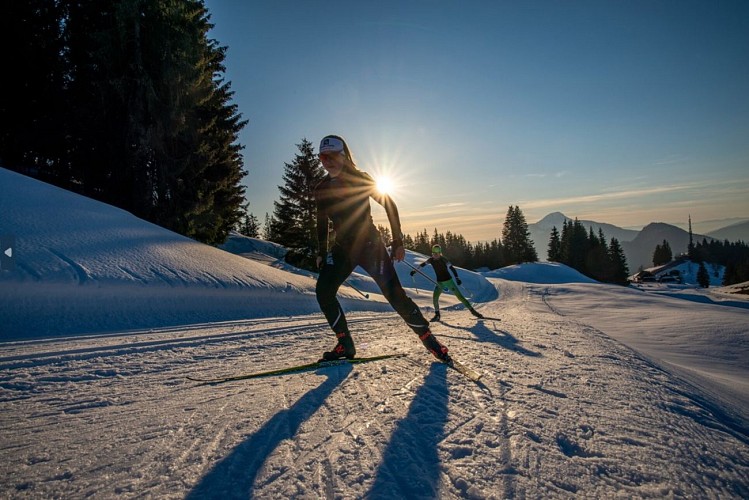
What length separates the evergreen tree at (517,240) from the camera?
188ft

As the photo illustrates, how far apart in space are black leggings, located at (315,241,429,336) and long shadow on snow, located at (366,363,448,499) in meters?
1.13

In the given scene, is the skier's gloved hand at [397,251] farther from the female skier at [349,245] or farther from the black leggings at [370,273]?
the black leggings at [370,273]

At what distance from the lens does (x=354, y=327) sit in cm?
540

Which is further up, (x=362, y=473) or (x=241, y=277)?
(x=241, y=277)

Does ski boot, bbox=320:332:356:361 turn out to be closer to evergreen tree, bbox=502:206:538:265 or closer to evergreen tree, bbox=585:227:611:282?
evergreen tree, bbox=502:206:538:265

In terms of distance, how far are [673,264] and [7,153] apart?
113m

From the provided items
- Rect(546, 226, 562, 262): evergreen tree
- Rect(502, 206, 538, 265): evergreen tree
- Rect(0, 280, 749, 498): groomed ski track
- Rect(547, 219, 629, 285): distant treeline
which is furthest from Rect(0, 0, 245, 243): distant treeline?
Rect(546, 226, 562, 262): evergreen tree

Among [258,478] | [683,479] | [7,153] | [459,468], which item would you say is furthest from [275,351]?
[7,153]

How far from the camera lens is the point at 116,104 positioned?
14.2 metres

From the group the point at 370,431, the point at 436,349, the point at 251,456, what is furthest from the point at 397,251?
the point at 251,456

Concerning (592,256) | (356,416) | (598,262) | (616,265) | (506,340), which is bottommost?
(616,265)

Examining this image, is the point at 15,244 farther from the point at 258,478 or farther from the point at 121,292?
the point at 258,478

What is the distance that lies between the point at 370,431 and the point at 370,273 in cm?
179

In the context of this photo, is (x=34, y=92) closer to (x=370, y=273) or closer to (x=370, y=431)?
(x=370, y=273)
